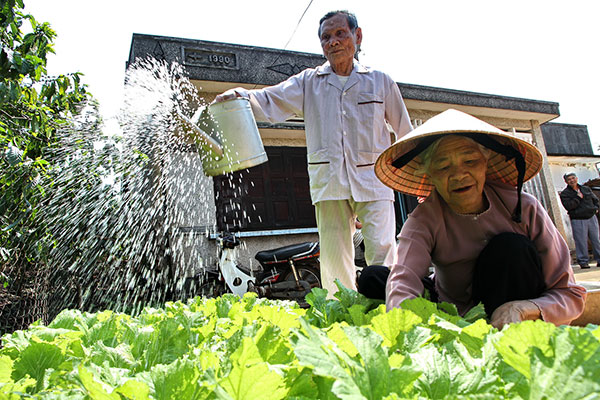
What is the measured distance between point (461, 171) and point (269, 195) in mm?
5983

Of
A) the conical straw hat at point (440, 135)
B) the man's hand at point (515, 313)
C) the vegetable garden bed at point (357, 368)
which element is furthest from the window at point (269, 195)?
the vegetable garden bed at point (357, 368)

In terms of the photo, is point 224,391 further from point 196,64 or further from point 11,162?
point 196,64

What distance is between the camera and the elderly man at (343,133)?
3.28 metres

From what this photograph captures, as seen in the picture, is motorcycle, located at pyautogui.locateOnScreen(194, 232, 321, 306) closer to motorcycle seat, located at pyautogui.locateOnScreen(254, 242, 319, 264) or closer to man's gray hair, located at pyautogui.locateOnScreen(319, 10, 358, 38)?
motorcycle seat, located at pyautogui.locateOnScreen(254, 242, 319, 264)

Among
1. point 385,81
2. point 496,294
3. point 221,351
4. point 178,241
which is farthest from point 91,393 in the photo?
point 178,241

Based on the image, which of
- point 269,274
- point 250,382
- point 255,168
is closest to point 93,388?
point 250,382

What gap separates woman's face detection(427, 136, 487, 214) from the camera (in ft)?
6.16

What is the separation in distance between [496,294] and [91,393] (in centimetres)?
156

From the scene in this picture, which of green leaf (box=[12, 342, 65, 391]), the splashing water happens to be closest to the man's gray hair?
the splashing water

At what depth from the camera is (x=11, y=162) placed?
8.30ft

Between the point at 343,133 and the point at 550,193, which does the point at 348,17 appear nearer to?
the point at 343,133

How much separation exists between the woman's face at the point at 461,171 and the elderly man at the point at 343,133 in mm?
1315

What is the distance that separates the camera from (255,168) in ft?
25.6

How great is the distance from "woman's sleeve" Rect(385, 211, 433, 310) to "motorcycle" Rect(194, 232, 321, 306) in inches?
179
